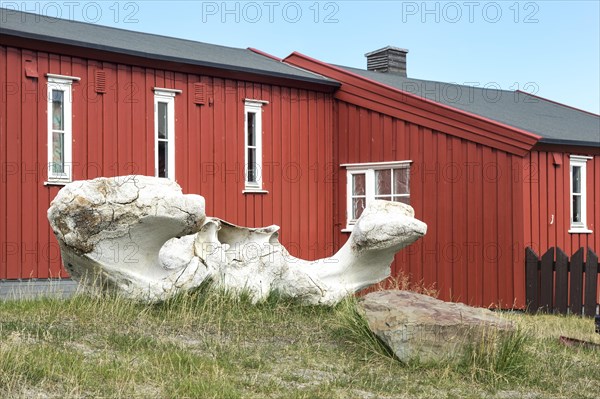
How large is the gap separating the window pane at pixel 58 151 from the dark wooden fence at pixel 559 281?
8.17m

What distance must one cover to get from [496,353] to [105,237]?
14.6 feet

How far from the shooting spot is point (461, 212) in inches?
640

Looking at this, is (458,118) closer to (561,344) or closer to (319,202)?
(319,202)

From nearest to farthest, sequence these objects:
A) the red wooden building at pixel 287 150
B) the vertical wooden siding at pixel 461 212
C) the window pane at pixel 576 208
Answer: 1. the red wooden building at pixel 287 150
2. the vertical wooden siding at pixel 461 212
3. the window pane at pixel 576 208

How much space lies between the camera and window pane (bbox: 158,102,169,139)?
1591 cm

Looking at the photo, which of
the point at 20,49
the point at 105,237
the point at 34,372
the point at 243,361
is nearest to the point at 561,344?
the point at 243,361

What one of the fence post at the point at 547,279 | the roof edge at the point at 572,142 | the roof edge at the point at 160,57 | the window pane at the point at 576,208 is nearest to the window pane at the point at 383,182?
the roof edge at the point at 160,57

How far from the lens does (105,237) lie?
9.83 meters

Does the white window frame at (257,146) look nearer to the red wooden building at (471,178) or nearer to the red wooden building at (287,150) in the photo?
the red wooden building at (287,150)

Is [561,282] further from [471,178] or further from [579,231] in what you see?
[471,178]

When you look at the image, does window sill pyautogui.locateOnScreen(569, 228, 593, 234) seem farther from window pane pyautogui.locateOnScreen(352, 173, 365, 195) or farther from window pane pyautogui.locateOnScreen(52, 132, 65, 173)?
window pane pyautogui.locateOnScreen(52, 132, 65, 173)

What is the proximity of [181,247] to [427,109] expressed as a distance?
746cm

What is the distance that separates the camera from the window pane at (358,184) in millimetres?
17969

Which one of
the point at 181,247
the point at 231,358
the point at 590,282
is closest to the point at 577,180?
the point at 590,282
